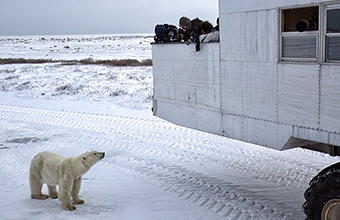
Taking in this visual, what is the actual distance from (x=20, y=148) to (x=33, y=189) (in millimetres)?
3595

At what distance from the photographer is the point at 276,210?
6.16 metres

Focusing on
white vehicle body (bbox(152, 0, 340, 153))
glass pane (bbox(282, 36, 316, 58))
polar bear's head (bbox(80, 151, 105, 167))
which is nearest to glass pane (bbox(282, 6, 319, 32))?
white vehicle body (bbox(152, 0, 340, 153))

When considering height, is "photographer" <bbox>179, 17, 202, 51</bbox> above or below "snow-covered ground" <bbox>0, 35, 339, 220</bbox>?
above

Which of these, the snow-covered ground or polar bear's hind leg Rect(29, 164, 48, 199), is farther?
polar bear's hind leg Rect(29, 164, 48, 199)

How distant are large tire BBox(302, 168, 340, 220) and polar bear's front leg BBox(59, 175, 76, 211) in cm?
334

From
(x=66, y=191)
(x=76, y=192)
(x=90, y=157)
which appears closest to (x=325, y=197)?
(x=90, y=157)

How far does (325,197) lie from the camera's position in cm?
453

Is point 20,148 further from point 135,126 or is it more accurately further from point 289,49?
point 289,49

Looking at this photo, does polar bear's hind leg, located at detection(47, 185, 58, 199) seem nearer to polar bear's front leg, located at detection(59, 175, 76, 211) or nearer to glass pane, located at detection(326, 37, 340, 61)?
polar bear's front leg, located at detection(59, 175, 76, 211)

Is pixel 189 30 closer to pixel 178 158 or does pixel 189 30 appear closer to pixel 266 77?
pixel 266 77

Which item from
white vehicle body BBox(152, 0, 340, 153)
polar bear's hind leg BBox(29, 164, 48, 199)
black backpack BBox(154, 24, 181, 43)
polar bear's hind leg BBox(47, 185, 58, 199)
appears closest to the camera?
white vehicle body BBox(152, 0, 340, 153)

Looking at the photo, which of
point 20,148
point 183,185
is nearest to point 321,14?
point 183,185

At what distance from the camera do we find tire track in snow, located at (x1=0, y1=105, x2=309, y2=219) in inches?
255

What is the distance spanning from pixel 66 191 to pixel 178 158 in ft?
10.9
